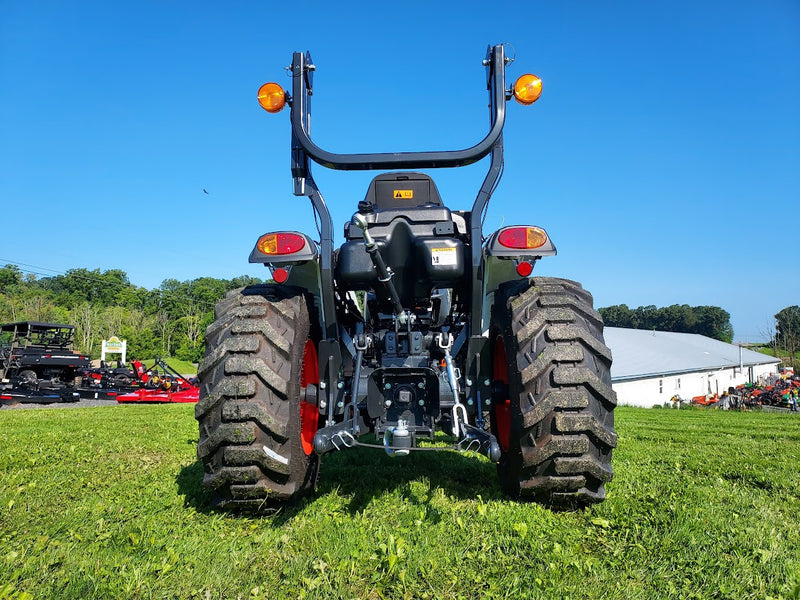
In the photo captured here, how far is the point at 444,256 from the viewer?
11.3 feet

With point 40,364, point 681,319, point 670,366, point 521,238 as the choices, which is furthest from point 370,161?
point 681,319

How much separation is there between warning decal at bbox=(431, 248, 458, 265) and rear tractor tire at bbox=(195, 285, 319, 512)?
1.04 meters

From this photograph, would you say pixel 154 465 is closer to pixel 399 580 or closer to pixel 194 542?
pixel 194 542

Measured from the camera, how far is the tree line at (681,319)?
322 feet

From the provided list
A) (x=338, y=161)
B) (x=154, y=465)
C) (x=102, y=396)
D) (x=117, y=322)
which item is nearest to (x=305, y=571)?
(x=338, y=161)

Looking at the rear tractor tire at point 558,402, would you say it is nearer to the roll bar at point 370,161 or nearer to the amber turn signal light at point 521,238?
the amber turn signal light at point 521,238

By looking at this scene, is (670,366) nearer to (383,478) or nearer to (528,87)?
(383,478)

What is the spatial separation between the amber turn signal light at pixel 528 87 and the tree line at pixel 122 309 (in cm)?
4543

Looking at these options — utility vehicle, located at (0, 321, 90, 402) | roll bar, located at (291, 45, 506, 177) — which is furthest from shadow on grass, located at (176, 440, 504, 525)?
utility vehicle, located at (0, 321, 90, 402)

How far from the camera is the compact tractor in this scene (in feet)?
9.49

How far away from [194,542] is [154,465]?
234cm

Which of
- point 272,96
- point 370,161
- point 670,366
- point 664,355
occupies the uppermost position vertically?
point 272,96

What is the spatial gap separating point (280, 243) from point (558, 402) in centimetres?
196

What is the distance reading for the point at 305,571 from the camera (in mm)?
2334
